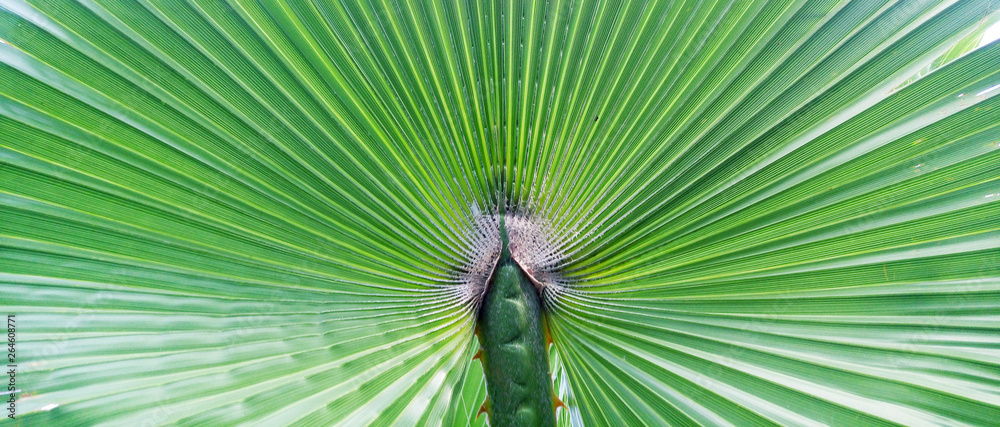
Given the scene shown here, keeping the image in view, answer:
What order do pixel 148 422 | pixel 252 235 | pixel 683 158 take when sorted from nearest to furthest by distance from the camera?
1. pixel 148 422
2. pixel 252 235
3. pixel 683 158

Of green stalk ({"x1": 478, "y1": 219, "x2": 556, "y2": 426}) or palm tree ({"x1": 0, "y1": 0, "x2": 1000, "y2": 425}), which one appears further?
green stalk ({"x1": 478, "y1": 219, "x2": 556, "y2": 426})

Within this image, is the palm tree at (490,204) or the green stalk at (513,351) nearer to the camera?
the palm tree at (490,204)

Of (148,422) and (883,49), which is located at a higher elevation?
(883,49)

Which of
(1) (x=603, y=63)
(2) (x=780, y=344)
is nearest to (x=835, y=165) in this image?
(2) (x=780, y=344)

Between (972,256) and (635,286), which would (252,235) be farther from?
(972,256)
